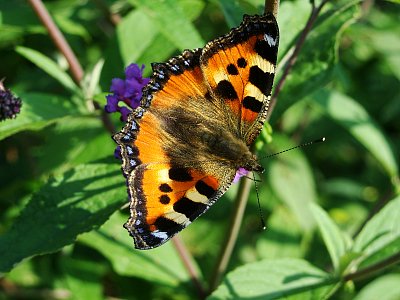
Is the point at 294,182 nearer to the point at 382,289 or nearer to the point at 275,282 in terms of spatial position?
the point at 382,289

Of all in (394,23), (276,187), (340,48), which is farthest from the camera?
(340,48)

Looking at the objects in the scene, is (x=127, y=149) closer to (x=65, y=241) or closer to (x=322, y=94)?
(x=65, y=241)

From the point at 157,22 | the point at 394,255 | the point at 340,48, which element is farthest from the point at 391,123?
the point at 157,22

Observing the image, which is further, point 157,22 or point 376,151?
point 376,151

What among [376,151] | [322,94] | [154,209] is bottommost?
[376,151]

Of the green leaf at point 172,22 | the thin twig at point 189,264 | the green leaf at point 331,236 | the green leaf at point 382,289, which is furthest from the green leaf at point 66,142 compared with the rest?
the green leaf at point 382,289

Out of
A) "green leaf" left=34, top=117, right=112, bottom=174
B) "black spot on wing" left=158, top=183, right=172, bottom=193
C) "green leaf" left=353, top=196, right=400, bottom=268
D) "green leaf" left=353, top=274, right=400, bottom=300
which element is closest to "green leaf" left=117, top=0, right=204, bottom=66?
"green leaf" left=34, top=117, right=112, bottom=174

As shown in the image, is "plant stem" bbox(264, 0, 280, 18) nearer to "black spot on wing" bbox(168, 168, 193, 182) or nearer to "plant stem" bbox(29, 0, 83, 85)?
"black spot on wing" bbox(168, 168, 193, 182)

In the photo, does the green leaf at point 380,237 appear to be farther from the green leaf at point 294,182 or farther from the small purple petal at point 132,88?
the small purple petal at point 132,88
